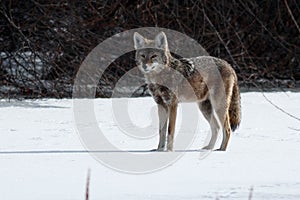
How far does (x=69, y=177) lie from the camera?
499cm

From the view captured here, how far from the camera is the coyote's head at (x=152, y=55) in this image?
6.50 meters

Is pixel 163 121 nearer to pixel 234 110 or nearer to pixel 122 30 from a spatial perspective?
pixel 234 110

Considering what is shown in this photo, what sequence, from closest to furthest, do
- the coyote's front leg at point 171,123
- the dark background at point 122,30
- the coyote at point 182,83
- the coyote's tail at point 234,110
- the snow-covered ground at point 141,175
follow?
the snow-covered ground at point 141,175 < the coyote's front leg at point 171,123 < the coyote at point 182,83 < the coyote's tail at point 234,110 < the dark background at point 122,30

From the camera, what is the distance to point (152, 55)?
21.4ft

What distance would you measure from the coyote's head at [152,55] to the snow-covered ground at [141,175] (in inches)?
27.3

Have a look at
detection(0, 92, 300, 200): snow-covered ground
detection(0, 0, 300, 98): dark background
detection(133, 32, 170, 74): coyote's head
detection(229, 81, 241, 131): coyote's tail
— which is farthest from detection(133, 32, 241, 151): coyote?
detection(0, 0, 300, 98): dark background

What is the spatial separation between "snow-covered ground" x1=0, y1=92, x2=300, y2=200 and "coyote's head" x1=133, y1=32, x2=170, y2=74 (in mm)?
692

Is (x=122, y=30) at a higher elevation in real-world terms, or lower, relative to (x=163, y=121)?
higher

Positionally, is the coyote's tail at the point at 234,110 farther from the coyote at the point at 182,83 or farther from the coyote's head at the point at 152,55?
the coyote's head at the point at 152,55

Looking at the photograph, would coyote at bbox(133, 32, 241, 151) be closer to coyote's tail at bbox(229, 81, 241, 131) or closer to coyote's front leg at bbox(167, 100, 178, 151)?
coyote's front leg at bbox(167, 100, 178, 151)

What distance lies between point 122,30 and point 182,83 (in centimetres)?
437

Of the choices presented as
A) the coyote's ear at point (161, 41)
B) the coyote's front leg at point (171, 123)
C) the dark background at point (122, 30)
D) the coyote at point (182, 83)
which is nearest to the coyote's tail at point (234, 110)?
the coyote at point (182, 83)

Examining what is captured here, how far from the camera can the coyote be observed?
6.45m

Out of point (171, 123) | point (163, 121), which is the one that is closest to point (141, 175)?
point (171, 123)
